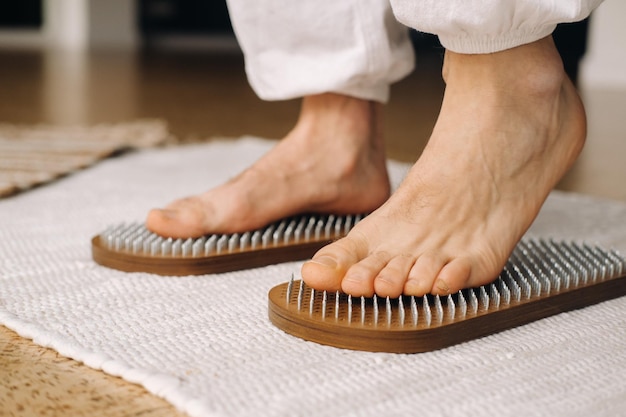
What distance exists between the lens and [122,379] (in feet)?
1.71

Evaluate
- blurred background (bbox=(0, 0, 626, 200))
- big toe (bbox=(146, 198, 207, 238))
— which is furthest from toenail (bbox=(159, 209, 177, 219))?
blurred background (bbox=(0, 0, 626, 200))

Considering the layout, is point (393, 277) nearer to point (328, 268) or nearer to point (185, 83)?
point (328, 268)

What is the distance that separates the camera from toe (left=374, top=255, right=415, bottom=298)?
602mm

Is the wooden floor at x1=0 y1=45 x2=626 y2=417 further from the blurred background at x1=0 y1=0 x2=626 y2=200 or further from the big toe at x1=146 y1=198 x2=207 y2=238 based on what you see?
the big toe at x1=146 y1=198 x2=207 y2=238

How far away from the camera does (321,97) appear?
92 centimetres

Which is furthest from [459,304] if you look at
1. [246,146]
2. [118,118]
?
[118,118]

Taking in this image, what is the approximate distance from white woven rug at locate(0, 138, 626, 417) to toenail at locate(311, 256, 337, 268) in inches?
2.3

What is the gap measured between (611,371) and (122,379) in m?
0.31

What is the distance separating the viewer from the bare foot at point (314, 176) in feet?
2.70

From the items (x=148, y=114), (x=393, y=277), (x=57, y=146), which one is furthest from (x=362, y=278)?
(x=148, y=114)

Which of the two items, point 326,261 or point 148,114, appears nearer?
point 326,261

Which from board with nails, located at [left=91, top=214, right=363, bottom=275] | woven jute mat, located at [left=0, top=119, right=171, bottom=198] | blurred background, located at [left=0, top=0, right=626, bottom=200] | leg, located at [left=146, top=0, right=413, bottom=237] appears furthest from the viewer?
blurred background, located at [left=0, top=0, right=626, bottom=200]

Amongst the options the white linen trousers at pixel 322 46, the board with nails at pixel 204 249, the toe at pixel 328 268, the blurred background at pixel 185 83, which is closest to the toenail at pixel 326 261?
the toe at pixel 328 268

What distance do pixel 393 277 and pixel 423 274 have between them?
0.08 ft
